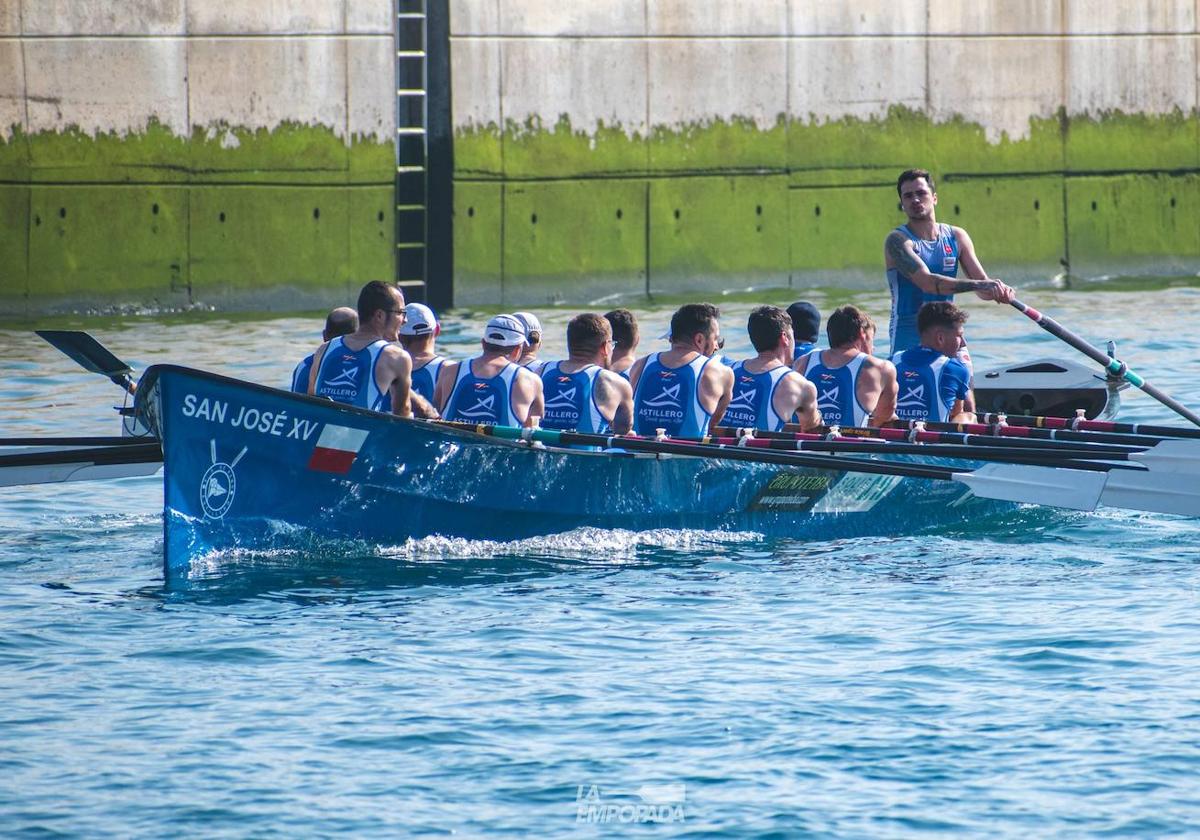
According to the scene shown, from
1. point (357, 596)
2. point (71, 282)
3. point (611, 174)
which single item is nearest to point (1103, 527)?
point (357, 596)

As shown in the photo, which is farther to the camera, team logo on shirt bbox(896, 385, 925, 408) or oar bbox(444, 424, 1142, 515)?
team logo on shirt bbox(896, 385, 925, 408)

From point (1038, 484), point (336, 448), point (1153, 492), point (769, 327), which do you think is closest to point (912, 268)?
point (769, 327)

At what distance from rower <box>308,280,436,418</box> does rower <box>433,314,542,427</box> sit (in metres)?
0.30

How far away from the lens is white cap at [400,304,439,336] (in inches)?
419

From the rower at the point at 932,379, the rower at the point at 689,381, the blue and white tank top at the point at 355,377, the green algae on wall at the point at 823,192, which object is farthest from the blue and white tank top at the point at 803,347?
the green algae on wall at the point at 823,192

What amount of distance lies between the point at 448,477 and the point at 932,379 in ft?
10.3

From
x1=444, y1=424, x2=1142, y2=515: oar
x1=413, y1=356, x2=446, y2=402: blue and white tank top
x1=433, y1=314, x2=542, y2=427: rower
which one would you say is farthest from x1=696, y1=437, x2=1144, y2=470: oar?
x1=413, y1=356, x2=446, y2=402: blue and white tank top

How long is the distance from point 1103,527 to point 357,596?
4404 millimetres

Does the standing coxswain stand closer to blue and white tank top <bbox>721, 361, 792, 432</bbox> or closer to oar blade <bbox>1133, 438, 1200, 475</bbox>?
blue and white tank top <bbox>721, 361, 792, 432</bbox>

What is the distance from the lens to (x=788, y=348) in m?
10.9

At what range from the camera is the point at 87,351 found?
1016 cm

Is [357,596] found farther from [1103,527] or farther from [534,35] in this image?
[534,35]

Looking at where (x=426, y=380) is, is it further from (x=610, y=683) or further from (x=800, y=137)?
(x=800, y=137)

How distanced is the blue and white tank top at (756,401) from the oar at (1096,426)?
1.58 m
